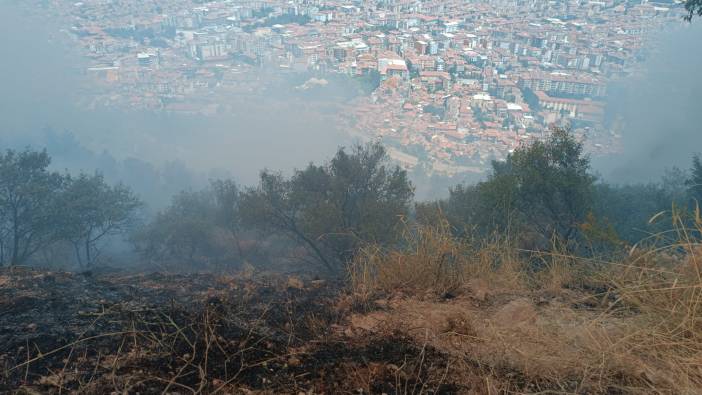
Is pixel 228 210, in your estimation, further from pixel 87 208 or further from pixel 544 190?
pixel 544 190

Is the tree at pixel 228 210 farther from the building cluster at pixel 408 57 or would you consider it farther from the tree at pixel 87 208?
the building cluster at pixel 408 57

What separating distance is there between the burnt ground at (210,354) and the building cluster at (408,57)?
162 ft

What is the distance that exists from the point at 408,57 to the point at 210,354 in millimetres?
85045

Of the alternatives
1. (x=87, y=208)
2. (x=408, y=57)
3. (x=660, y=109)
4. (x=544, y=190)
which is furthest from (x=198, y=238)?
(x=660, y=109)

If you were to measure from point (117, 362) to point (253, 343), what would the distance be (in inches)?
29.7

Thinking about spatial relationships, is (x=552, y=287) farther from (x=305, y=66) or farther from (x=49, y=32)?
(x=49, y=32)

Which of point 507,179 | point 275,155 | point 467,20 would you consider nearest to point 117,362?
point 507,179

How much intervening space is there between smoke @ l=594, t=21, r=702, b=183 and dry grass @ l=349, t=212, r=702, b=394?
4674cm

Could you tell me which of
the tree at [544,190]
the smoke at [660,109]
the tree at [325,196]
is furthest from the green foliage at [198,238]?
the smoke at [660,109]

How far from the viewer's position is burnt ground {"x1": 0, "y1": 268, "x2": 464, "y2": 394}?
213 cm

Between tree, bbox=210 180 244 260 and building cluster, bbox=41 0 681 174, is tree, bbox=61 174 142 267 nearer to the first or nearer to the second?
tree, bbox=210 180 244 260

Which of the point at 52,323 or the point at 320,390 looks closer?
the point at 320,390

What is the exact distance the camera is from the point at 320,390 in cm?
212

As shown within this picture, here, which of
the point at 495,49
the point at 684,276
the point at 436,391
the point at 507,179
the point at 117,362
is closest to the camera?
the point at 436,391
